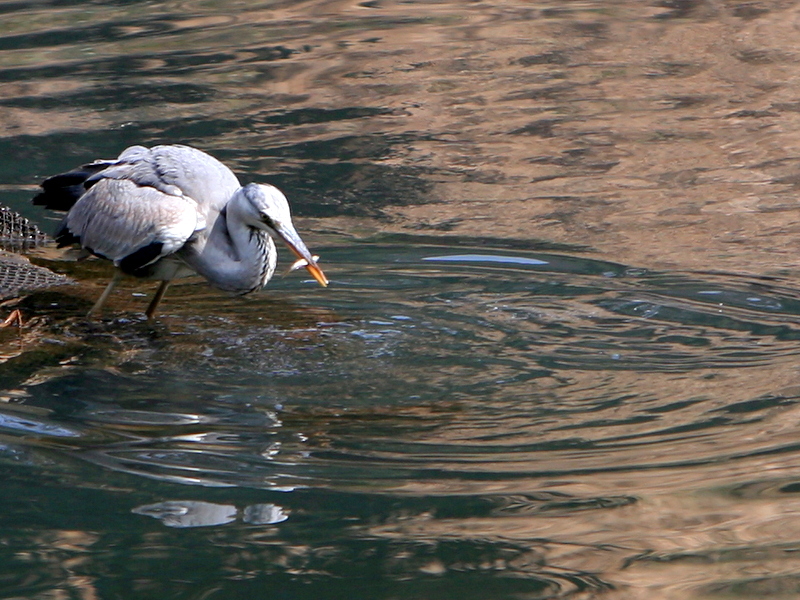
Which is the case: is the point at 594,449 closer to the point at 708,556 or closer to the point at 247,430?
the point at 708,556

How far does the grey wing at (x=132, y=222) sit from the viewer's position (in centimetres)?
610

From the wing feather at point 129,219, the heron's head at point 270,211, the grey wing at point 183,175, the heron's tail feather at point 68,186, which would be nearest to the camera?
the heron's head at point 270,211

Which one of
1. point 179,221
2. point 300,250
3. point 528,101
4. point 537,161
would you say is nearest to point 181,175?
point 179,221

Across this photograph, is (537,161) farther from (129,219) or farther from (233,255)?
(129,219)

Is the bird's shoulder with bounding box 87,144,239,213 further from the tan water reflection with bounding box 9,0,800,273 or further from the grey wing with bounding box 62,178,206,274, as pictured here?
Result: the tan water reflection with bounding box 9,0,800,273

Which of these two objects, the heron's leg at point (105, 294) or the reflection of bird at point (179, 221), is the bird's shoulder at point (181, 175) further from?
the heron's leg at point (105, 294)

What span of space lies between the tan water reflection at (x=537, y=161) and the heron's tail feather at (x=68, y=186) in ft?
2.90

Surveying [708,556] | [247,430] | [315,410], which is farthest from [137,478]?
[708,556]

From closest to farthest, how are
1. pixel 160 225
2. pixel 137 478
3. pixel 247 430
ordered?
pixel 137 478
pixel 247 430
pixel 160 225

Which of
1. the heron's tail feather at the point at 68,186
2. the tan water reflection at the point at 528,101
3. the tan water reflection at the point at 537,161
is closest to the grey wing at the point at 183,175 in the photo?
the heron's tail feather at the point at 68,186

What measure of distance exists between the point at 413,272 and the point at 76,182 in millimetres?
1984

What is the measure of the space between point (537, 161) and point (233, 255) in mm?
3600

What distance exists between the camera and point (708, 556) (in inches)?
151

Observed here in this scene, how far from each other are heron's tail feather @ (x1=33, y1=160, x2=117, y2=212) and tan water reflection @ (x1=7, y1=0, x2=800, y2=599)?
0.89 meters
